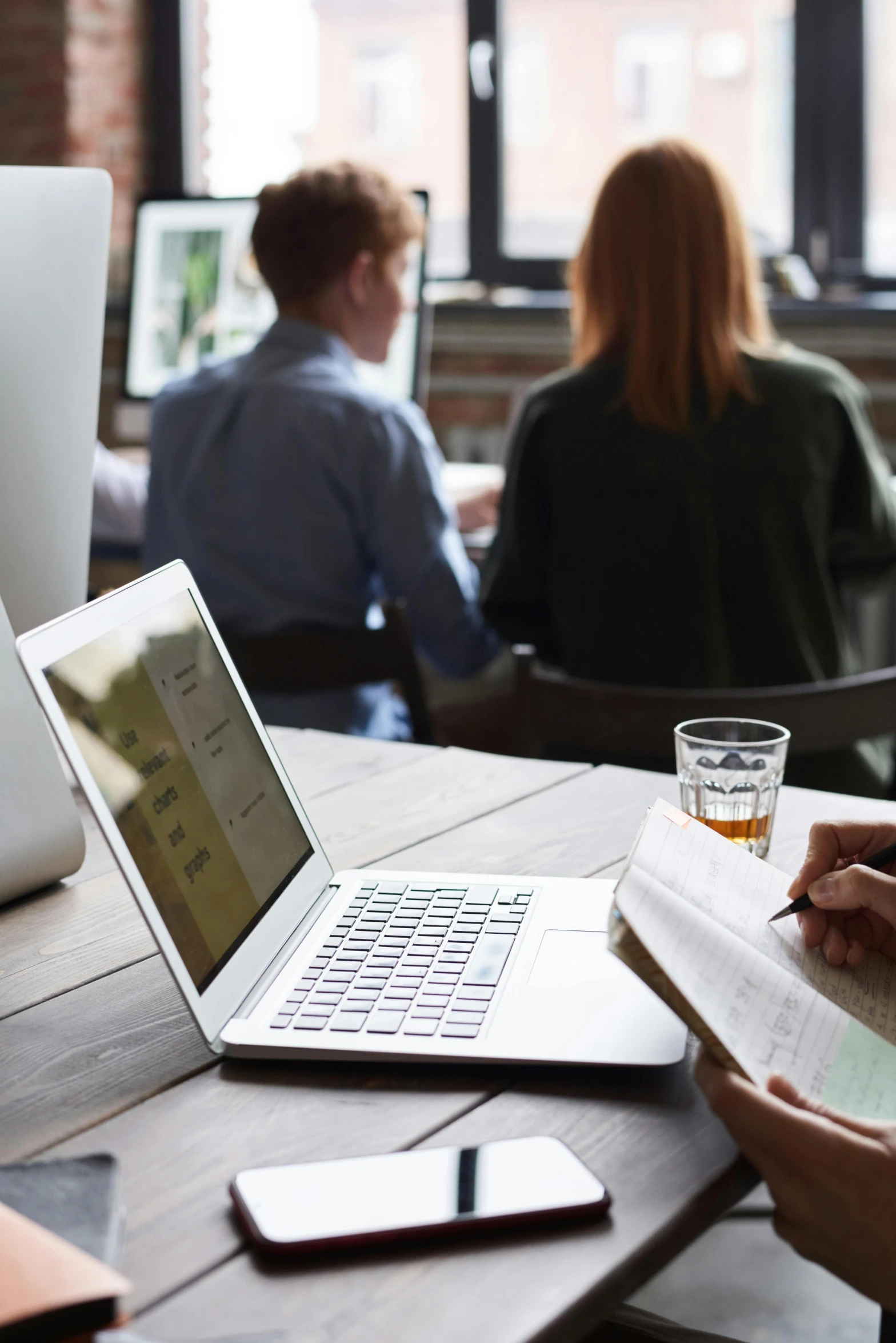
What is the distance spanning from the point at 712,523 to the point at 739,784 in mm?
755

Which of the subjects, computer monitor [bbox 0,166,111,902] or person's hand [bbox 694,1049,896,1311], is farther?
computer monitor [bbox 0,166,111,902]

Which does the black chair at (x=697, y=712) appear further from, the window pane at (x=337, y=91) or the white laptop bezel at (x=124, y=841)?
the window pane at (x=337, y=91)

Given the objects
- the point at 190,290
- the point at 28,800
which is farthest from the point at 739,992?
the point at 190,290

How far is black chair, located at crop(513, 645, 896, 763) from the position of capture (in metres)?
1.34

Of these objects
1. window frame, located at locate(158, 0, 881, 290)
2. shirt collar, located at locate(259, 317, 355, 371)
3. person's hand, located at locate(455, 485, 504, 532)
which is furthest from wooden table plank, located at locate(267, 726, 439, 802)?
window frame, located at locate(158, 0, 881, 290)

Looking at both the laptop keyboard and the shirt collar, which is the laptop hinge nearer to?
the laptop keyboard

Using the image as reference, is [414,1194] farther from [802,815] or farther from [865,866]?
[802,815]

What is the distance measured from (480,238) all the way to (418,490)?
2.02m

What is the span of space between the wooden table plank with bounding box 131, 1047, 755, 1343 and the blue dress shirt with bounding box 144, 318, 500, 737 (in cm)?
126

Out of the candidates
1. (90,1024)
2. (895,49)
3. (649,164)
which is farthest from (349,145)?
(90,1024)

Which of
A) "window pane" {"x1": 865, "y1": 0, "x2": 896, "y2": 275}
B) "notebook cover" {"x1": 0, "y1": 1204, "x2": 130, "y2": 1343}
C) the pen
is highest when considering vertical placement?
"window pane" {"x1": 865, "y1": 0, "x2": 896, "y2": 275}

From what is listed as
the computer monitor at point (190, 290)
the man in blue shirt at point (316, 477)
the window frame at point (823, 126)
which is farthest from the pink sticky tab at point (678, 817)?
the window frame at point (823, 126)

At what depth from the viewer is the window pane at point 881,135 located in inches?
119

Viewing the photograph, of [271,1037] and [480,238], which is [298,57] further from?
[271,1037]
